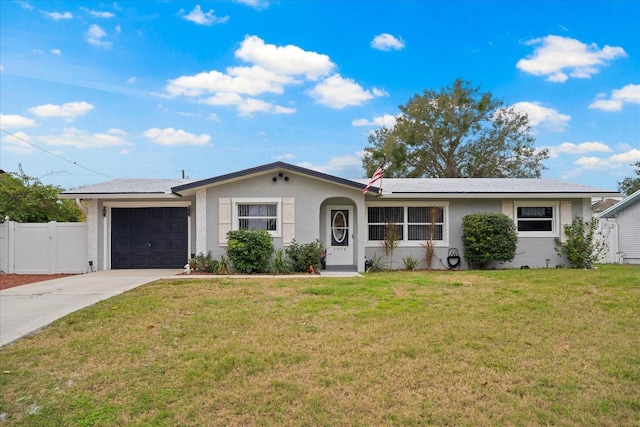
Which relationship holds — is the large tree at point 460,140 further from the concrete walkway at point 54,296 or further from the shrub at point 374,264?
the concrete walkway at point 54,296

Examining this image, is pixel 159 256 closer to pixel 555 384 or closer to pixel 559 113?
pixel 555 384

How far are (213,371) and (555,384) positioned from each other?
358cm

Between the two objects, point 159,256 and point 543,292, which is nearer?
point 543,292

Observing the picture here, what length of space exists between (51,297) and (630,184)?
1884 inches

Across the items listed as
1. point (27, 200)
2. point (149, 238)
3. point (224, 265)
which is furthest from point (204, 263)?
point (27, 200)

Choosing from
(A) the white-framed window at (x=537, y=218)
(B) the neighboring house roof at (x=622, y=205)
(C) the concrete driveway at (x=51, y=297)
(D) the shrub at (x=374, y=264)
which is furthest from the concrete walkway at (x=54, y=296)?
(B) the neighboring house roof at (x=622, y=205)

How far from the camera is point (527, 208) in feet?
46.8

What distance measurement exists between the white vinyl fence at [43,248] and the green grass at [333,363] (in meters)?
6.99

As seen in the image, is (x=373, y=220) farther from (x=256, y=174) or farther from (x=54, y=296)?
(x=54, y=296)

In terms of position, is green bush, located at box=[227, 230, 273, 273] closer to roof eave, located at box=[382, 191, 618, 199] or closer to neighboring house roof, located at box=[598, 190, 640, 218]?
roof eave, located at box=[382, 191, 618, 199]

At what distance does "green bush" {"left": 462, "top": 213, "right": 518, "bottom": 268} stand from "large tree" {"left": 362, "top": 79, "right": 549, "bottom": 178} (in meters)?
18.4

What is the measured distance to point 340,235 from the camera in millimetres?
14281

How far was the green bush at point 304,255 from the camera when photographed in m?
12.4

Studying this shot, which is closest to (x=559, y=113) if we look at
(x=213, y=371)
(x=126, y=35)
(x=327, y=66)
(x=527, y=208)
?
(x=527, y=208)
